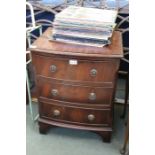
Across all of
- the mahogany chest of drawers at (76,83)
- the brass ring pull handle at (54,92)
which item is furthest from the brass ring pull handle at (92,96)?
the brass ring pull handle at (54,92)

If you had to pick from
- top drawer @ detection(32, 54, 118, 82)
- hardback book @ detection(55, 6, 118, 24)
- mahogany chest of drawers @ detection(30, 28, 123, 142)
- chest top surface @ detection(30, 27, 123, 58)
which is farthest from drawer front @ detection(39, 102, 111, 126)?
hardback book @ detection(55, 6, 118, 24)

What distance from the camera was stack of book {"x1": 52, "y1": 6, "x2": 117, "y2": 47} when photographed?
146cm

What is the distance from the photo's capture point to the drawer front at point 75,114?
5.44ft

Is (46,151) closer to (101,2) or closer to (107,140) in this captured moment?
(107,140)

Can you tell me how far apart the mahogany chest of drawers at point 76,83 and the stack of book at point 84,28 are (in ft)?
0.16

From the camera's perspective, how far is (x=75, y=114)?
169cm

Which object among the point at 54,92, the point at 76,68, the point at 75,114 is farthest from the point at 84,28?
the point at 75,114

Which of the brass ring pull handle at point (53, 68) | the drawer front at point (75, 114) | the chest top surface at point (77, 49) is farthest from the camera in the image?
the drawer front at point (75, 114)

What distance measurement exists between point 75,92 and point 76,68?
190 mm

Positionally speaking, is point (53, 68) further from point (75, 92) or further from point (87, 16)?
point (87, 16)

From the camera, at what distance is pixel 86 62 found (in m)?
1.46

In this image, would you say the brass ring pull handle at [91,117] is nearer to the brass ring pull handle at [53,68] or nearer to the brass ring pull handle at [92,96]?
the brass ring pull handle at [92,96]
